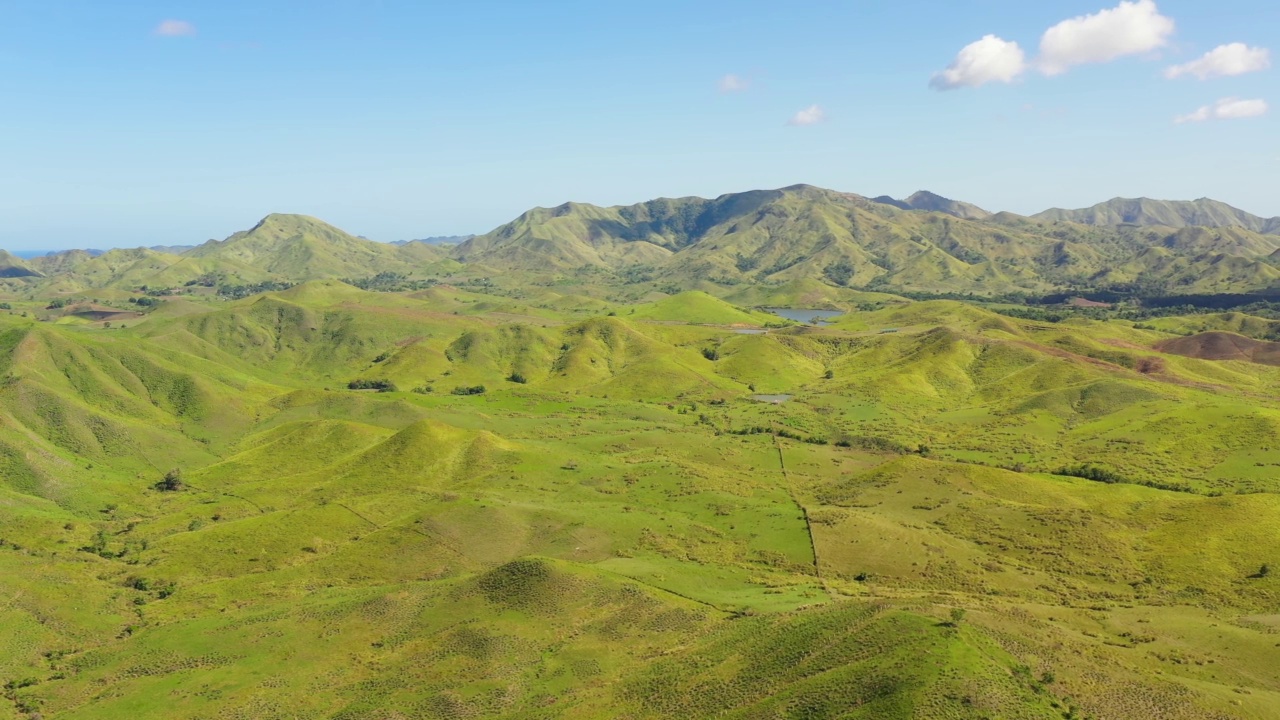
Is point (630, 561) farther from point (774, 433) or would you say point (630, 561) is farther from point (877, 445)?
point (877, 445)

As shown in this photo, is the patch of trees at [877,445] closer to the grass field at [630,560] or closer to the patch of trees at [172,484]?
the grass field at [630,560]

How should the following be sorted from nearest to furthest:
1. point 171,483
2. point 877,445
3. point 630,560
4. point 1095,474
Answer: point 630,560, point 1095,474, point 171,483, point 877,445

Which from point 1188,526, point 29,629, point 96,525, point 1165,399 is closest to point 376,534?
point 29,629

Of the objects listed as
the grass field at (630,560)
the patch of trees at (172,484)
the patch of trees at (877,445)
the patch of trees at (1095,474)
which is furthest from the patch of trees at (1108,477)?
the patch of trees at (172,484)

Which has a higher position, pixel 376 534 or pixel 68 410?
pixel 68 410

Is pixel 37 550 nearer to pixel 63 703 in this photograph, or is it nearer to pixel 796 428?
pixel 63 703

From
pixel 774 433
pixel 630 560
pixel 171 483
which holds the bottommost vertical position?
pixel 630 560

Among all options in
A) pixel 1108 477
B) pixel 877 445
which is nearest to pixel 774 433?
pixel 877 445

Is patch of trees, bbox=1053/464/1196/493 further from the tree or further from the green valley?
the tree
